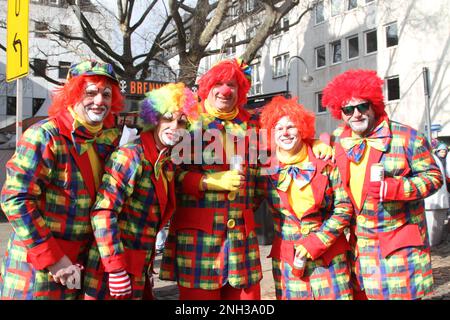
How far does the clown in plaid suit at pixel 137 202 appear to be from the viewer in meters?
2.18

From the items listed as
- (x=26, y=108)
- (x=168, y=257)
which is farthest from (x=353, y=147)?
(x=26, y=108)

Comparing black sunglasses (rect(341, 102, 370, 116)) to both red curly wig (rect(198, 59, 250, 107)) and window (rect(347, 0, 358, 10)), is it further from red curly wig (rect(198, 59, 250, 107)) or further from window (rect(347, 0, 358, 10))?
window (rect(347, 0, 358, 10))

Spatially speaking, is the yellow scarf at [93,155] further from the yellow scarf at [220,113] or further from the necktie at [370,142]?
the necktie at [370,142]

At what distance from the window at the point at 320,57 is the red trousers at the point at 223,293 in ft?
65.2

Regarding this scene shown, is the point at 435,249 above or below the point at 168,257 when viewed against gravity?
below

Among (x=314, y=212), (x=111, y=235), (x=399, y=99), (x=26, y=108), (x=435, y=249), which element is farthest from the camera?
(x=26, y=108)

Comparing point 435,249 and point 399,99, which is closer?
point 435,249

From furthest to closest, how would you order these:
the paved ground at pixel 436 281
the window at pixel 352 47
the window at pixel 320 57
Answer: the window at pixel 320 57
the window at pixel 352 47
the paved ground at pixel 436 281

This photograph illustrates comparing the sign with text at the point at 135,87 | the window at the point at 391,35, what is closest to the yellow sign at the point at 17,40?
the sign with text at the point at 135,87

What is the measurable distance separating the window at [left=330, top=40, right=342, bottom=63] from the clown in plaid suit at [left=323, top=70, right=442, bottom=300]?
742 inches
